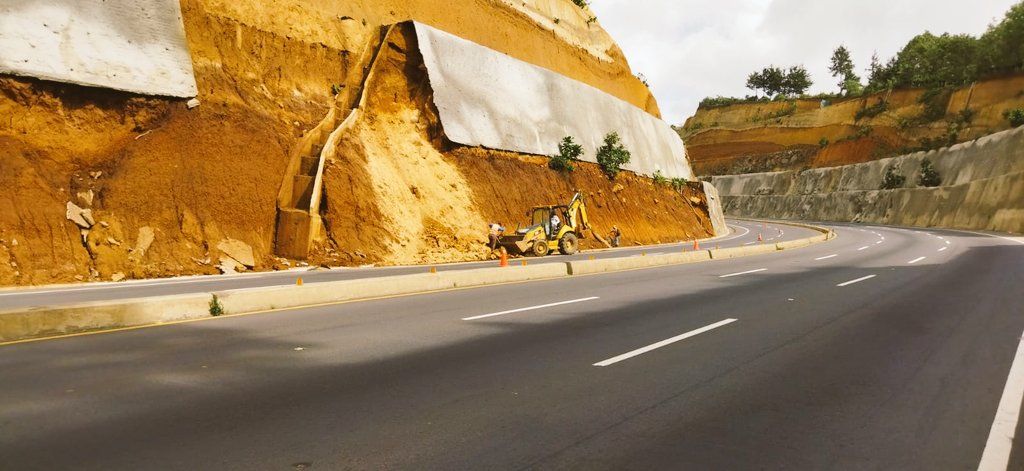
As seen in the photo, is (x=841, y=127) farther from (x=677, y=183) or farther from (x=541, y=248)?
(x=541, y=248)

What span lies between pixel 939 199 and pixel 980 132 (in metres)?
21.7

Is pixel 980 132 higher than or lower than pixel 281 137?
higher

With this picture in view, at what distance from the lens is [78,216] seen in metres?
16.9

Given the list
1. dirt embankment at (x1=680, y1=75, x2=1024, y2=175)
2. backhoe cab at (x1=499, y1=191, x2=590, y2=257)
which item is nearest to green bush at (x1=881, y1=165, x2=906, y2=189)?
dirt embankment at (x1=680, y1=75, x2=1024, y2=175)

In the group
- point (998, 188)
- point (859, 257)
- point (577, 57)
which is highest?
point (577, 57)

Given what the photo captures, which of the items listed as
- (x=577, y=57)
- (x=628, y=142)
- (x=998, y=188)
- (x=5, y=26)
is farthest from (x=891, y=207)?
(x=5, y=26)

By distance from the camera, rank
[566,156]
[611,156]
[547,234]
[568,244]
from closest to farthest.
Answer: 1. [547,234]
2. [568,244]
3. [566,156]
4. [611,156]

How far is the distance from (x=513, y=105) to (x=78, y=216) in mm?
21991

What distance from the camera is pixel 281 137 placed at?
74.3 feet

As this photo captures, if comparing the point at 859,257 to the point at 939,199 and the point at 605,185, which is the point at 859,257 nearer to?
the point at 605,185

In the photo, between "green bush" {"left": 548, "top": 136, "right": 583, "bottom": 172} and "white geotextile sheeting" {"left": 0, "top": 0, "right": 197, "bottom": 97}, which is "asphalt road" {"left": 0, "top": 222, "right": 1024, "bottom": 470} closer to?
"white geotextile sheeting" {"left": 0, "top": 0, "right": 197, "bottom": 97}

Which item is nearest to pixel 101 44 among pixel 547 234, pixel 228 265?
pixel 228 265

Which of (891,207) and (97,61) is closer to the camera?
(97,61)

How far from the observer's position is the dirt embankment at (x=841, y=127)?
66.2 meters
